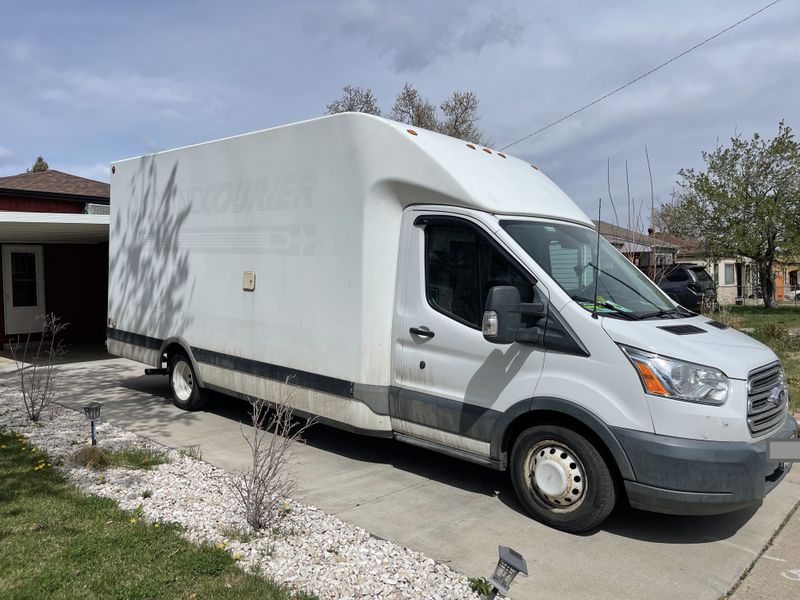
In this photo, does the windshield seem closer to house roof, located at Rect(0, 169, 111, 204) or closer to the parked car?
house roof, located at Rect(0, 169, 111, 204)

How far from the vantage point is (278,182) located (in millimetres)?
6113

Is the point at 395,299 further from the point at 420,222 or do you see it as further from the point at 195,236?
the point at 195,236

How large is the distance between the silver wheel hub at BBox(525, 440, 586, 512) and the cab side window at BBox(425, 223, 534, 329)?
106cm

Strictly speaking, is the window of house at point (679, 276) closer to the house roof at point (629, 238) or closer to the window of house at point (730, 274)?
the house roof at point (629, 238)

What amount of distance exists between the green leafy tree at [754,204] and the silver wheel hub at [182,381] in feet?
77.6

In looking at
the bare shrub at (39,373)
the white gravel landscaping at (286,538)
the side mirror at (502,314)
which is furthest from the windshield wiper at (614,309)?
the bare shrub at (39,373)

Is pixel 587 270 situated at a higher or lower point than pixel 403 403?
higher

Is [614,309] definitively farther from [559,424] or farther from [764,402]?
[764,402]

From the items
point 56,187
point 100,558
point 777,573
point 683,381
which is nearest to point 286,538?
point 100,558

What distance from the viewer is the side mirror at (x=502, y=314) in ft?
14.2

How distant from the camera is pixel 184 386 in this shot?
774 centimetres

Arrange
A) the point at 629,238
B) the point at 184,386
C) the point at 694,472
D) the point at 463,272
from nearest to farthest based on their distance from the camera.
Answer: the point at 694,472 < the point at 463,272 < the point at 184,386 < the point at 629,238

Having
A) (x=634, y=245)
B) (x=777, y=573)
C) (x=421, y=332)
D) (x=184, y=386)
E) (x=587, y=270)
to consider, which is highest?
(x=634, y=245)

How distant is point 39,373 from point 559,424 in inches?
318
